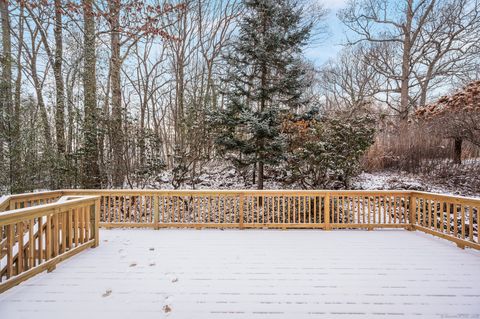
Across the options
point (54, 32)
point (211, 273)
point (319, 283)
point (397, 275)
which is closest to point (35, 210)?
point (211, 273)

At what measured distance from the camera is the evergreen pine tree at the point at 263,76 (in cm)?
713

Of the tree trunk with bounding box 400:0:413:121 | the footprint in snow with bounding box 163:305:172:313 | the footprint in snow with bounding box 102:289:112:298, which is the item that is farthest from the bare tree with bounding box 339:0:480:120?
the footprint in snow with bounding box 102:289:112:298

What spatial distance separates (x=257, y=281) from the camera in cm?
266

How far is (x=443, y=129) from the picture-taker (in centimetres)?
808

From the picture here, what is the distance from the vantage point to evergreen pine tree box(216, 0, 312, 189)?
7.13 m

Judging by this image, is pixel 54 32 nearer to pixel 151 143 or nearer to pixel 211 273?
pixel 151 143

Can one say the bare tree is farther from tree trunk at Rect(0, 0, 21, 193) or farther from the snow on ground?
tree trunk at Rect(0, 0, 21, 193)

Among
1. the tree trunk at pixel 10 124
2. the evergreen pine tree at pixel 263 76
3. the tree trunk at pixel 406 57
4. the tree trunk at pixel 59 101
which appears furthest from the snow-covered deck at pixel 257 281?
the tree trunk at pixel 406 57

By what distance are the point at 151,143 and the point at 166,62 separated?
5.85m

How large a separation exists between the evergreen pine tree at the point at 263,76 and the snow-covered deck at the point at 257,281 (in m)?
3.59

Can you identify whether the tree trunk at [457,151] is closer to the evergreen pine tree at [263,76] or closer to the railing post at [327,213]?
the evergreen pine tree at [263,76]

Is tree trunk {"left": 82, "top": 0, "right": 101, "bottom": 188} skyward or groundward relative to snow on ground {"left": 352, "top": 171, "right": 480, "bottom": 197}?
skyward

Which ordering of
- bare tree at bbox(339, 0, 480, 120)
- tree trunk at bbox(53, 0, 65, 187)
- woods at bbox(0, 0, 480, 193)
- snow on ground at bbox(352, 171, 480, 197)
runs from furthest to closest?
bare tree at bbox(339, 0, 480, 120), snow on ground at bbox(352, 171, 480, 197), tree trunk at bbox(53, 0, 65, 187), woods at bbox(0, 0, 480, 193)

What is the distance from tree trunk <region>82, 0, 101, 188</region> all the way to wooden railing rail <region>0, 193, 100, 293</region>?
2.95 m
